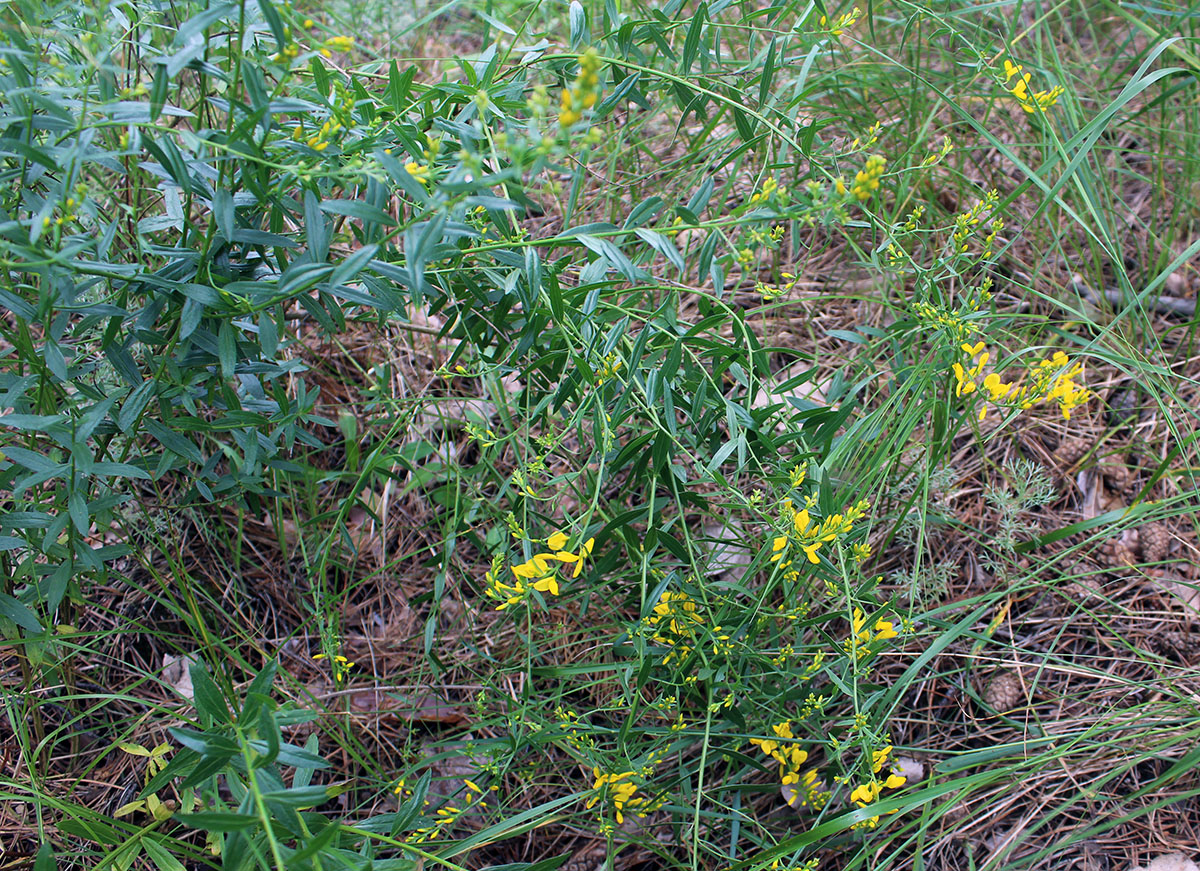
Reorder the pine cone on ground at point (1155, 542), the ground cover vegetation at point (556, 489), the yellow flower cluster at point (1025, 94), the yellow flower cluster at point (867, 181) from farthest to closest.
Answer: the pine cone on ground at point (1155, 542) → the yellow flower cluster at point (1025, 94) → the ground cover vegetation at point (556, 489) → the yellow flower cluster at point (867, 181)

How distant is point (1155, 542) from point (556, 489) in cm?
148

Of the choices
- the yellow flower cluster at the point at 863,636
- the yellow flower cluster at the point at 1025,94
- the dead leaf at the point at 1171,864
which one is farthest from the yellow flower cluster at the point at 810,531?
the dead leaf at the point at 1171,864

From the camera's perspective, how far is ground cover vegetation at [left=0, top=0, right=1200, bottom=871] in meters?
1.29

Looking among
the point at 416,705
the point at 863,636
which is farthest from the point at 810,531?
the point at 416,705

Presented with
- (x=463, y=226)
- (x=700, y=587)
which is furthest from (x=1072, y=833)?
(x=463, y=226)

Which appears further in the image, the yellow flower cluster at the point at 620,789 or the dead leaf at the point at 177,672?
the dead leaf at the point at 177,672

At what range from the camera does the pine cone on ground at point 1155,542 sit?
79.2 inches

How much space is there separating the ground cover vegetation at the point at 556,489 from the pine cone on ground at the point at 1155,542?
0.01m

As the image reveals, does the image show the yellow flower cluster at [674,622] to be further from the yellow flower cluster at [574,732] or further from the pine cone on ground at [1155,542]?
the pine cone on ground at [1155,542]

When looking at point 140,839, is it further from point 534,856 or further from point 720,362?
point 720,362

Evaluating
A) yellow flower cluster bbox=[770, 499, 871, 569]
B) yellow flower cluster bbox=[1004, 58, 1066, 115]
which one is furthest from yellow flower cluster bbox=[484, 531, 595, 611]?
yellow flower cluster bbox=[1004, 58, 1066, 115]

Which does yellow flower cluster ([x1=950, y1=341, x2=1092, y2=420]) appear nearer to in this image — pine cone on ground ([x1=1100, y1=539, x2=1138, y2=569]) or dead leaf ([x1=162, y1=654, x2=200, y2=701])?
pine cone on ground ([x1=1100, y1=539, x2=1138, y2=569])

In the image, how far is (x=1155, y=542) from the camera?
6.62ft

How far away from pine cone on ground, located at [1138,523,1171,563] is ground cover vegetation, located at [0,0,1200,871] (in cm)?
1
